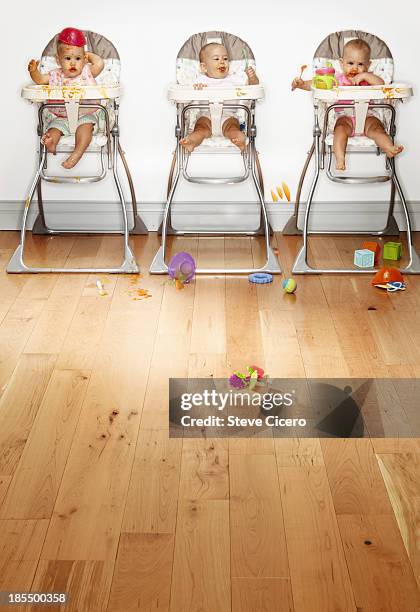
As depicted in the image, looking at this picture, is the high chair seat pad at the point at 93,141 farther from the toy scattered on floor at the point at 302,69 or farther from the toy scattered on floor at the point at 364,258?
the toy scattered on floor at the point at 364,258

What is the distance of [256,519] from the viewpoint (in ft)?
6.42

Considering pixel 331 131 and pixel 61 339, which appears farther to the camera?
pixel 331 131

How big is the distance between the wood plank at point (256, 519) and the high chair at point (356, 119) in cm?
157

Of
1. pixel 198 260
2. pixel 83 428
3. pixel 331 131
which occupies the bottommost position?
pixel 198 260

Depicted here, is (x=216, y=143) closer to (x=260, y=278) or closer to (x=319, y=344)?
(x=260, y=278)

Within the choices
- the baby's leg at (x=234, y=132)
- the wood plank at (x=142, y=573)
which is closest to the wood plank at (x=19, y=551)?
the wood plank at (x=142, y=573)

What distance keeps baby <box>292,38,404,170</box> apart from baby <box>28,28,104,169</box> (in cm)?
85

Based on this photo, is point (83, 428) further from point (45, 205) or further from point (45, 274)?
point (45, 205)

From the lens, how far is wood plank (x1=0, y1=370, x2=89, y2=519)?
2.01 meters

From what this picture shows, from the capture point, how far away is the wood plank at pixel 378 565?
5.57ft

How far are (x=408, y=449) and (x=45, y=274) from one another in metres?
1.83

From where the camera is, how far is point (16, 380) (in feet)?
8.63

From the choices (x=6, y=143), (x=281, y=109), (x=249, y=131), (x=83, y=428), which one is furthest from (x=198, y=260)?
(x=83, y=428)

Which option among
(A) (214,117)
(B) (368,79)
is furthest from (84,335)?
(B) (368,79)
